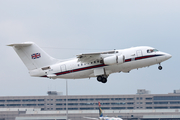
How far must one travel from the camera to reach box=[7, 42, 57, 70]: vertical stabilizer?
136 ft

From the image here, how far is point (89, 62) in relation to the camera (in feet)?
132

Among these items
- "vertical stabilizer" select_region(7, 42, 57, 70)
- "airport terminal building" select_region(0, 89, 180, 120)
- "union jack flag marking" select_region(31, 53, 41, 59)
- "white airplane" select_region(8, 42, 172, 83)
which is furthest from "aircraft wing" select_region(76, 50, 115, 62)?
"airport terminal building" select_region(0, 89, 180, 120)

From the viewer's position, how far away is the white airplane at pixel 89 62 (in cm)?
3912

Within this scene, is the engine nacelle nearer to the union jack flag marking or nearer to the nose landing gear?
the nose landing gear

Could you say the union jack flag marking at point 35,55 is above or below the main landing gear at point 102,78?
above

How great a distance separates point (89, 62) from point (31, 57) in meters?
6.52

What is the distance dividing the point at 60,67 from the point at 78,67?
6.36 ft

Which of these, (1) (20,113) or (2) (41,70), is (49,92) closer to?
(1) (20,113)

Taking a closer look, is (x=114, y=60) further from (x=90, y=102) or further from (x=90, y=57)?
(x=90, y=102)

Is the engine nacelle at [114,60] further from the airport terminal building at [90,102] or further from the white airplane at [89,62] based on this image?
the airport terminal building at [90,102]

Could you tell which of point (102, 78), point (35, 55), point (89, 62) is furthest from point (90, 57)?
point (35, 55)

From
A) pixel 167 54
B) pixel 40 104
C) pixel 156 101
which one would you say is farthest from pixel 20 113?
pixel 167 54

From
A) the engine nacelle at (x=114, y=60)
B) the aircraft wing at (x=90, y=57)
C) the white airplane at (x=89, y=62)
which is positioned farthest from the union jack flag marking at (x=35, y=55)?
the engine nacelle at (x=114, y=60)

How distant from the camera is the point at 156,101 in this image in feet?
345
